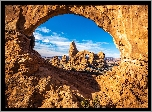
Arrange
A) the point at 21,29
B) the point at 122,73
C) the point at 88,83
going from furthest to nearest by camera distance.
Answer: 1. the point at 88,83
2. the point at 21,29
3. the point at 122,73

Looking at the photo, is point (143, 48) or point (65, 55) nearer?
point (143, 48)

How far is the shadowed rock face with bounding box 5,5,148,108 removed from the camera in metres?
12.0

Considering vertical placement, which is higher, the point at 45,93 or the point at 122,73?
the point at 122,73

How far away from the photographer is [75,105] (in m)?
11.1

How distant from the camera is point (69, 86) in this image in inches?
503

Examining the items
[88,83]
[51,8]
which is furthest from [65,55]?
[51,8]

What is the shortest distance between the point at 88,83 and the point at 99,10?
6055 millimetres

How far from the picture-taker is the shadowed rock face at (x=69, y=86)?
11969 millimetres

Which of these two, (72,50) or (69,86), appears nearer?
(69,86)

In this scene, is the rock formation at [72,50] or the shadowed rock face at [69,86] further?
the rock formation at [72,50]

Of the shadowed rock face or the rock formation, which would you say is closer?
the shadowed rock face
